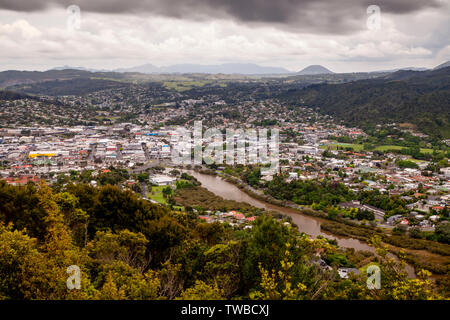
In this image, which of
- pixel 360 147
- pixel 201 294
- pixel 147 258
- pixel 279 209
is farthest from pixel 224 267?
pixel 360 147

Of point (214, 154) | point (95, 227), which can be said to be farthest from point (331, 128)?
point (95, 227)

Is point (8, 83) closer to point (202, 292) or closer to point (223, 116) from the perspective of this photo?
point (223, 116)

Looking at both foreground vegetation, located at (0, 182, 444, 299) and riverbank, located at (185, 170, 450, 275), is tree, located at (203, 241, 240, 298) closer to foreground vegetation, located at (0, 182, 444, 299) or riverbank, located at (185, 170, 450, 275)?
foreground vegetation, located at (0, 182, 444, 299)

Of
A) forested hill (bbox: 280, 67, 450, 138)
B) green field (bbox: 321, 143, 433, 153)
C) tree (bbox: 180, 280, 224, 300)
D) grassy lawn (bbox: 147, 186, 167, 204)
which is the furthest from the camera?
forested hill (bbox: 280, 67, 450, 138)

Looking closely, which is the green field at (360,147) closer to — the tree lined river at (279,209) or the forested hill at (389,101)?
the forested hill at (389,101)

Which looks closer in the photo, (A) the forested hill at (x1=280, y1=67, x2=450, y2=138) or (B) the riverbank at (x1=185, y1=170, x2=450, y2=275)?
(B) the riverbank at (x1=185, y1=170, x2=450, y2=275)

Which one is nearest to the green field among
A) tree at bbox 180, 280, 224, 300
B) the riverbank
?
the riverbank

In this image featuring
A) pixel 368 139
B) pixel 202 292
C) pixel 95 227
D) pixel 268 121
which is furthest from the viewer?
pixel 268 121

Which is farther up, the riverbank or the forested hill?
the forested hill
